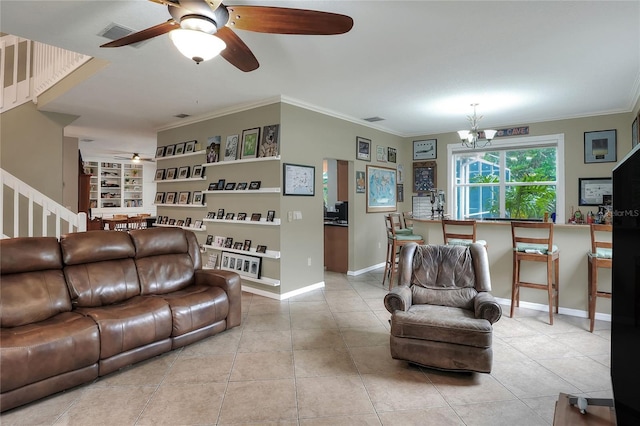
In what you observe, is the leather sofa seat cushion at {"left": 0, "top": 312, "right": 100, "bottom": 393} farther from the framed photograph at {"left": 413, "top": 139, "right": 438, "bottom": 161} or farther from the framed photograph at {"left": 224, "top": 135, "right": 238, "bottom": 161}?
the framed photograph at {"left": 413, "top": 139, "right": 438, "bottom": 161}

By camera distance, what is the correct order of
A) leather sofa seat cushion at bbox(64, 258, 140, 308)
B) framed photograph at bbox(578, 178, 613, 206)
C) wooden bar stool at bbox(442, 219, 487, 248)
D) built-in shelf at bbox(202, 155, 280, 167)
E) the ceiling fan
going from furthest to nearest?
framed photograph at bbox(578, 178, 613, 206) → built-in shelf at bbox(202, 155, 280, 167) → wooden bar stool at bbox(442, 219, 487, 248) → leather sofa seat cushion at bbox(64, 258, 140, 308) → the ceiling fan

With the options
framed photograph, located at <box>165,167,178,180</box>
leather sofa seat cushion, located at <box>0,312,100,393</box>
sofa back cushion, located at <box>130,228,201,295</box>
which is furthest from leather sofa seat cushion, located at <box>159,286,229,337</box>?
framed photograph, located at <box>165,167,178,180</box>

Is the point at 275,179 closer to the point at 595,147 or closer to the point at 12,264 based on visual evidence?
the point at 12,264

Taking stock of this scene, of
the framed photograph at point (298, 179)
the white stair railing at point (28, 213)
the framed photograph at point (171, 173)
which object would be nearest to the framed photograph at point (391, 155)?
the framed photograph at point (298, 179)

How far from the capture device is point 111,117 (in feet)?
19.0

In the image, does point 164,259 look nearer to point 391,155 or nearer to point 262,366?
point 262,366

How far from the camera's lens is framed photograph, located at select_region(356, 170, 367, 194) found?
5.93 meters

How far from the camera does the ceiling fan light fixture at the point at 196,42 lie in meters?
1.91

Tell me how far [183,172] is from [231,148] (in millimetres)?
1496

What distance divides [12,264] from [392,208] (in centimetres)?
578

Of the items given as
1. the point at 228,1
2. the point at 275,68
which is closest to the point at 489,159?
the point at 275,68

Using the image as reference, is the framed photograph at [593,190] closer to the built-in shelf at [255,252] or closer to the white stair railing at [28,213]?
the built-in shelf at [255,252]

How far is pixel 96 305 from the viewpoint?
2.86 meters

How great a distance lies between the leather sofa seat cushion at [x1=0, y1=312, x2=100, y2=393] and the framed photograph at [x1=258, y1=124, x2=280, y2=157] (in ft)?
9.38
